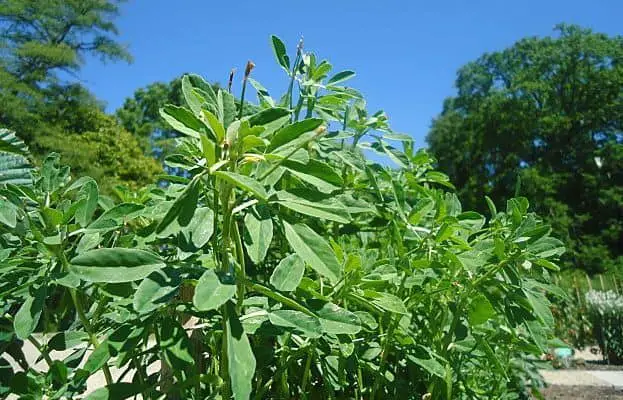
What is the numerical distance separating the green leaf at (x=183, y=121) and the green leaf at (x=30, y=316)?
29 centimetres

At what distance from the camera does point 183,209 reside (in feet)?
2.20

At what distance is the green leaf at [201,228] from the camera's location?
75cm

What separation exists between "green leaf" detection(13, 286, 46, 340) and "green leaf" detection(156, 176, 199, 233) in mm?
259

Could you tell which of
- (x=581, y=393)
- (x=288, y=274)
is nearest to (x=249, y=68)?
(x=288, y=274)

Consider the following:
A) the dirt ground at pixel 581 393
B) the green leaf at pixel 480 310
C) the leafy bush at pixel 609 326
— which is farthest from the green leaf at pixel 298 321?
the leafy bush at pixel 609 326

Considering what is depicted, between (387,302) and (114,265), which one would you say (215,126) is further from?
(387,302)

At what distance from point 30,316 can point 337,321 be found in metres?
0.40

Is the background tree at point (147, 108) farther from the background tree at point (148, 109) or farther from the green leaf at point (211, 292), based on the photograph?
the green leaf at point (211, 292)

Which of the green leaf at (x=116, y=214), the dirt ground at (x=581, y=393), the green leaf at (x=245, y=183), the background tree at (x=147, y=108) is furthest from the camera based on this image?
the background tree at (x=147, y=108)

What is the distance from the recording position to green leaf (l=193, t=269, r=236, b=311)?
640 millimetres

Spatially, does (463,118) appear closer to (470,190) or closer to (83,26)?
(470,190)

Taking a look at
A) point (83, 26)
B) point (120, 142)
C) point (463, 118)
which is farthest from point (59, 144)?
point (463, 118)

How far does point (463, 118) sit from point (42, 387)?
3375 cm

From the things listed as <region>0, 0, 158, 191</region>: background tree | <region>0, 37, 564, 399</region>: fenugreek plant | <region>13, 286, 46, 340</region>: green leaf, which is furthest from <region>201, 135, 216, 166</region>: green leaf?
<region>0, 0, 158, 191</region>: background tree
